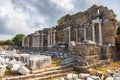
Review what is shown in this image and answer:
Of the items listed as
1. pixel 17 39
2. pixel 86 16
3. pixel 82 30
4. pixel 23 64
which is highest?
pixel 86 16

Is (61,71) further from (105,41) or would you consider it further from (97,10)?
(97,10)

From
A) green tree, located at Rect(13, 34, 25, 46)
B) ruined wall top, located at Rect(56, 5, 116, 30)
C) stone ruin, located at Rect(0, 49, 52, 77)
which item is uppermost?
ruined wall top, located at Rect(56, 5, 116, 30)

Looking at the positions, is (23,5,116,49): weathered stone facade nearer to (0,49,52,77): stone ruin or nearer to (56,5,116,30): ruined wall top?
(56,5,116,30): ruined wall top

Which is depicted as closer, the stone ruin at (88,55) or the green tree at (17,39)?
the stone ruin at (88,55)

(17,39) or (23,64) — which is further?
(17,39)

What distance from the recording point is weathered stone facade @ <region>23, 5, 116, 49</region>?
19.5m

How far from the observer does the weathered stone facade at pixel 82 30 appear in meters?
19.5

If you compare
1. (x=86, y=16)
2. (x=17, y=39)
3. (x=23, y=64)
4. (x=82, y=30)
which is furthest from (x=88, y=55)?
(x=17, y=39)

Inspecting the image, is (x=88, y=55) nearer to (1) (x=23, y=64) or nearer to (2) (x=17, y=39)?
(1) (x=23, y=64)

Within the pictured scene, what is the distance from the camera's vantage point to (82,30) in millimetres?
25047

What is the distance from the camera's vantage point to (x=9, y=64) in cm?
1261

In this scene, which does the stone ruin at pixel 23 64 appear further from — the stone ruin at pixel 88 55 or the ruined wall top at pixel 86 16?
the ruined wall top at pixel 86 16

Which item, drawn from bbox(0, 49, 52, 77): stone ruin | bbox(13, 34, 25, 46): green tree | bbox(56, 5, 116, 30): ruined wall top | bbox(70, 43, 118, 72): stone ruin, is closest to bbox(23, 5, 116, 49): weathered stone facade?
bbox(56, 5, 116, 30): ruined wall top

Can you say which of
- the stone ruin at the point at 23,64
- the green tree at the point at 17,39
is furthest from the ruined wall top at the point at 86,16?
the green tree at the point at 17,39
